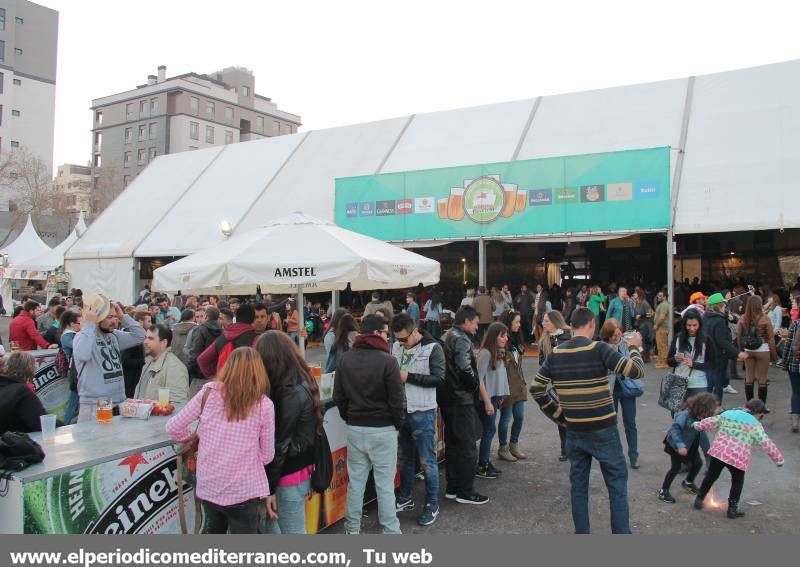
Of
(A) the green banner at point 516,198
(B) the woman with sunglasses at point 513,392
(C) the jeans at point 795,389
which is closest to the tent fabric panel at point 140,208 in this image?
(A) the green banner at point 516,198

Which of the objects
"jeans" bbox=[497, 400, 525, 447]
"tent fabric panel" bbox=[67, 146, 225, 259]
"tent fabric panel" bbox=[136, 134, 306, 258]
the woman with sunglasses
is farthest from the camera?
"tent fabric panel" bbox=[67, 146, 225, 259]

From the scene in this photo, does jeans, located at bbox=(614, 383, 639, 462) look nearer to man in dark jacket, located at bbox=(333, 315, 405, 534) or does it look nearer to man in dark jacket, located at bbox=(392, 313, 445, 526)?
man in dark jacket, located at bbox=(392, 313, 445, 526)

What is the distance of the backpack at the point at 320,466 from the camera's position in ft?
11.9

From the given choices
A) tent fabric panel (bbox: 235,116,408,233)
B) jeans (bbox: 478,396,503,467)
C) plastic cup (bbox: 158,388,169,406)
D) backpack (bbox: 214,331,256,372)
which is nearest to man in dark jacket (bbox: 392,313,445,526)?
jeans (bbox: 478,396,503,467)

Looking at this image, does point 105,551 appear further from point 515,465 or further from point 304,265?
point 515,465

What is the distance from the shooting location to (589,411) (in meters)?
3.97

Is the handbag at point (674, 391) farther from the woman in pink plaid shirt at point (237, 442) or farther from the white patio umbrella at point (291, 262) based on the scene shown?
the woman in pink plaid shirt at point (237, 442)

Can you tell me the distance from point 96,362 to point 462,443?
3.35m

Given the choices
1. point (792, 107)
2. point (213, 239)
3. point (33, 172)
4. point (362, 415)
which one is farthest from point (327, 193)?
point (33, 172)

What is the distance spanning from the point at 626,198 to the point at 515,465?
28.1 feet

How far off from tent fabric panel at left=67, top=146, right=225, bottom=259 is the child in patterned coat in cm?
1800

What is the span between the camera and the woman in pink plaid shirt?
10.5 ft

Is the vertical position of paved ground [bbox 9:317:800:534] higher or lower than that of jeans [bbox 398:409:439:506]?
lower

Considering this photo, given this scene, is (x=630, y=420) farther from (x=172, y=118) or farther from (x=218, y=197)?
(x=172, y=118)
